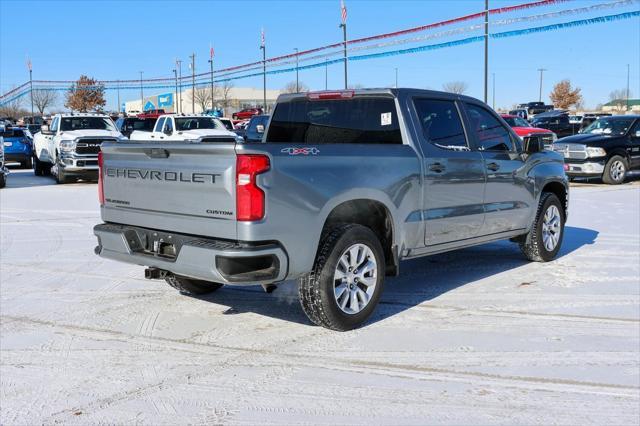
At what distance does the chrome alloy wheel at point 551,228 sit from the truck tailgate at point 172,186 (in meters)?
4.46

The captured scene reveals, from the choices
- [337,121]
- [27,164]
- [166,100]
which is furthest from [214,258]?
[166,100]

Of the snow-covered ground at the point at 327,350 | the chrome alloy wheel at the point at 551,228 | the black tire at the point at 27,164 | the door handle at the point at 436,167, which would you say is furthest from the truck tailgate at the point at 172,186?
the black tire at the point at 27,164

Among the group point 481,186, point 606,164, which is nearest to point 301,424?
point 481,186

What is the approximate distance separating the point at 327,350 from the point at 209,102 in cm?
11015

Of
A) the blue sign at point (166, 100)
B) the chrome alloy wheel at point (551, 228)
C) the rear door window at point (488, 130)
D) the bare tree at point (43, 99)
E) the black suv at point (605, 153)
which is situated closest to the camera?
the rear door window at point (488, 130)

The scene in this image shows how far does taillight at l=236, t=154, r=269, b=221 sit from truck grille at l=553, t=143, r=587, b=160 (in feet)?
47.5

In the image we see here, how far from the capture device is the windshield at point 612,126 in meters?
17.5

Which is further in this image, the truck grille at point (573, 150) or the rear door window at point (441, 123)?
the truck grille at point (573, 150)

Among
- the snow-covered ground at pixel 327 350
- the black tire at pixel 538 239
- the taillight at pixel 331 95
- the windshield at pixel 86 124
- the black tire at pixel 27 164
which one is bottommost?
the snow-covered ground at pixel 327 350

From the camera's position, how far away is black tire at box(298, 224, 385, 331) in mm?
4797

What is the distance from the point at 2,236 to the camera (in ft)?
30.7

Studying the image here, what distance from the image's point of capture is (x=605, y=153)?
16859 millimetres

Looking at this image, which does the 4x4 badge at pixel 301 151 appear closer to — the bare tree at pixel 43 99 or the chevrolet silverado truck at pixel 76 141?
the chevrolet silverado truck at pixel 76 141

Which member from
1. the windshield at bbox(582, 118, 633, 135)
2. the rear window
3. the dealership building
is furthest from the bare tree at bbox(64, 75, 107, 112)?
the rear window
